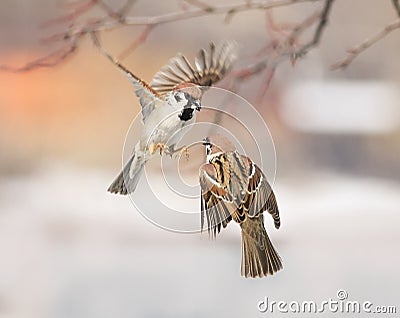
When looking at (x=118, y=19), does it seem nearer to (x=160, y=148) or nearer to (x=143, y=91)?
(x=143, y=91)

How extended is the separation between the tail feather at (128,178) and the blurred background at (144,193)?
16mm

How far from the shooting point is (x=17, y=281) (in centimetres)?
156

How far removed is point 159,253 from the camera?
61.6 inches

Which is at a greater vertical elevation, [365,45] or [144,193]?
[365,45]

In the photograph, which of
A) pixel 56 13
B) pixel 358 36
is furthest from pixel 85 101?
pixel 358 36

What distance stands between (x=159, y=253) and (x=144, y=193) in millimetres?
122

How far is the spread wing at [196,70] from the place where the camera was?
5.04ft

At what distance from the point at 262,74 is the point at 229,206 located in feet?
0.87

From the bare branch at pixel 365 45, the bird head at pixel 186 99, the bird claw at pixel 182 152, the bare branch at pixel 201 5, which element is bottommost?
the bird claw at pixel 182 152

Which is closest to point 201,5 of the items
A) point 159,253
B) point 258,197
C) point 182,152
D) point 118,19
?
point 118,19

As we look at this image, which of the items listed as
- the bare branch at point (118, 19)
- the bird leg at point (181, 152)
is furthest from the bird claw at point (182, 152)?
the bare branch at point (118, 19)

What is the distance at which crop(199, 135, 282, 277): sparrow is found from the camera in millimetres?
1538

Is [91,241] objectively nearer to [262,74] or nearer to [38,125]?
[38,125]

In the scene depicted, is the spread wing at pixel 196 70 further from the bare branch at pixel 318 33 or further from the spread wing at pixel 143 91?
the bare branch at pixel 318 33
